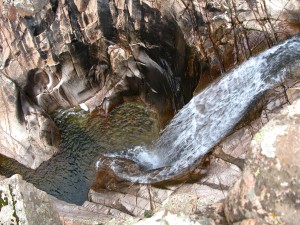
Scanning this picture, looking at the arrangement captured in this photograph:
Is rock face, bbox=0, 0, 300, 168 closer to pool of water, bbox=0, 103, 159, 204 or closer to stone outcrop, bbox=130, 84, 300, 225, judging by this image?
pool of water, bbox=0, 103, 159, 204

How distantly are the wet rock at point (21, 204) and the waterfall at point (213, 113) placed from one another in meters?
3.66

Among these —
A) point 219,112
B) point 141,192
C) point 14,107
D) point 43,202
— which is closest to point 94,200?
point 141,192

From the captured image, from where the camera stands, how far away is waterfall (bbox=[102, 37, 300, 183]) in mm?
10164

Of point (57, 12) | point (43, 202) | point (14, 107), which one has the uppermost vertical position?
point (57, 12)

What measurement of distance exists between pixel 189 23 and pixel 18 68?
20.4ft

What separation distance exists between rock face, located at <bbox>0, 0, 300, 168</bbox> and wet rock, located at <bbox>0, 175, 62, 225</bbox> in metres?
6.58

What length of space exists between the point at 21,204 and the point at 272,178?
4290mm

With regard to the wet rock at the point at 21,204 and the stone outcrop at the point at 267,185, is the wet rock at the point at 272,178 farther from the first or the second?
the wet rock at the point at 21,204

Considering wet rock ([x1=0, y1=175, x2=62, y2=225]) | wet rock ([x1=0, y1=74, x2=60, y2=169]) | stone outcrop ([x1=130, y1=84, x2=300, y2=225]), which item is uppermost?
wet rock ([x1=0, y1=74, x2=60, y2=169])

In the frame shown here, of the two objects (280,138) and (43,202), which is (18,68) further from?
(280,138)

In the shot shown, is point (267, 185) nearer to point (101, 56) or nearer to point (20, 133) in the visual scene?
point (101, 56)

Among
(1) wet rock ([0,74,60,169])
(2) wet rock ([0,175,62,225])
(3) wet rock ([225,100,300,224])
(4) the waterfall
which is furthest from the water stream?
(3) wet rock ([225,100,300,224])

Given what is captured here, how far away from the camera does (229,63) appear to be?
11352 millimetres

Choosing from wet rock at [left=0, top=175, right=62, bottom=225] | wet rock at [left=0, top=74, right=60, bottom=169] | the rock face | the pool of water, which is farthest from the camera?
wet rock at [left=0, top=74, right=60, bottom=169]
